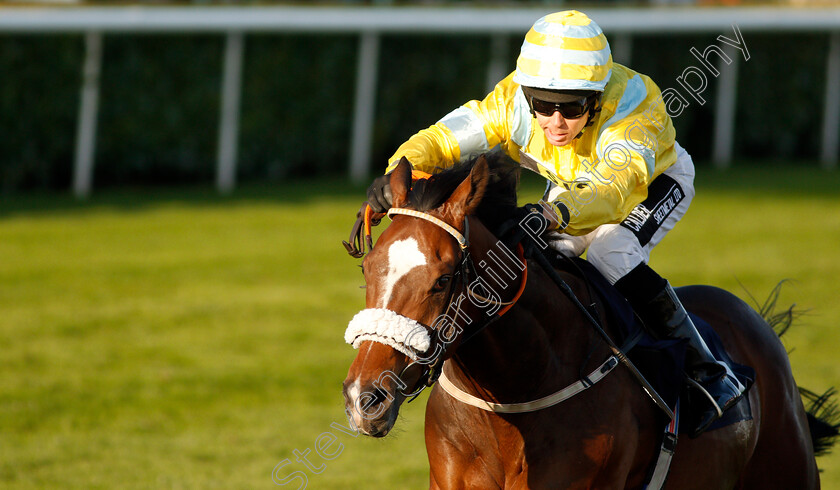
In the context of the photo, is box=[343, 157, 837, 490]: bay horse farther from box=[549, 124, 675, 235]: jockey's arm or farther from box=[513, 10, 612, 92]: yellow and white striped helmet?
box=[513, 10, 612, 92]: yellow and white striped helmet

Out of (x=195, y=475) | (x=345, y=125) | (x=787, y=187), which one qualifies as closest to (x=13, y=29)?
(x=345, y=125)

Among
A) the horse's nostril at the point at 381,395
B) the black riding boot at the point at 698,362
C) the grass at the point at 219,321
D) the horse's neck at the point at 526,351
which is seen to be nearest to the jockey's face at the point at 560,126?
the grass at the point at 219,321

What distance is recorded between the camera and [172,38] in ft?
43.9

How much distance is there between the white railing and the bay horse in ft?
36.7

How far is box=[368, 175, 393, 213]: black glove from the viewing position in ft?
7.82

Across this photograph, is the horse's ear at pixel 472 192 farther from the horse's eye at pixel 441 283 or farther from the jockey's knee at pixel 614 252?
the jockey's knee at pixel 614 252

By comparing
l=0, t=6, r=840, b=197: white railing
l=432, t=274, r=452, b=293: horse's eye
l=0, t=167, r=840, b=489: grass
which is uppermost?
l=432, t=274, r=452, b=293: horse's eye

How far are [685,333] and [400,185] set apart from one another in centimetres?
120

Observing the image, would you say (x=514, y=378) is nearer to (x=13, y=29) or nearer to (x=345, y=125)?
(x=13, y=29)

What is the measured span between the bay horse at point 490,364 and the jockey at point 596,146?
0.20 metres

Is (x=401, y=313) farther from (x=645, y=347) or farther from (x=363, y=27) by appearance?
(x=363, y=27)

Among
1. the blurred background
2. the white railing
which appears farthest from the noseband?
the white railing

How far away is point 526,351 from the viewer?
258 cm

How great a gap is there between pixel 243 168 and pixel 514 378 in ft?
40.8
